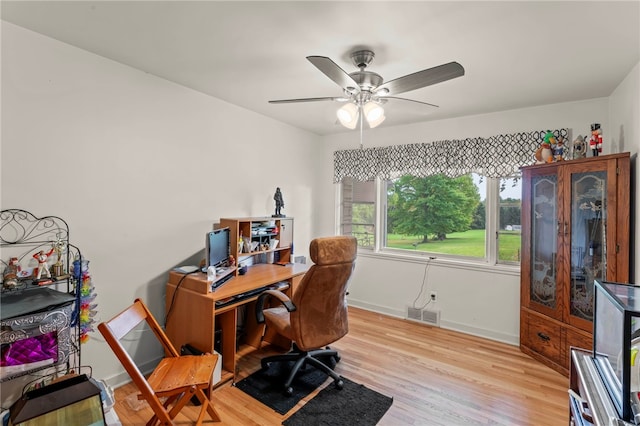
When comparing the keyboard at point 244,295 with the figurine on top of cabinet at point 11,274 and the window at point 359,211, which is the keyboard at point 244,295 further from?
the window at point 359,211

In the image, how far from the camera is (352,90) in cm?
204

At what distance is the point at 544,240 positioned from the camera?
9.04ft

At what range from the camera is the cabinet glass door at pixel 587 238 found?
2.35m

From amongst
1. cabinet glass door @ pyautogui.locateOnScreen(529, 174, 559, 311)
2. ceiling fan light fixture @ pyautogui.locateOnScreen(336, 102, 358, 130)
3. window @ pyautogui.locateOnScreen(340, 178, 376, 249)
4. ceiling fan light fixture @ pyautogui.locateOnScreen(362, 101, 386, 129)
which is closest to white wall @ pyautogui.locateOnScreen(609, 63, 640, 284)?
cabinet glass door @ pyautogui.locateOnScreen(529, 174, 559, 311)

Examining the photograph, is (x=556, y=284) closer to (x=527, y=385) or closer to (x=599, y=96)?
(x=527, y=385)

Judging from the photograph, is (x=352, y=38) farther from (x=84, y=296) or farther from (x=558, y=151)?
(x=84, y=296)

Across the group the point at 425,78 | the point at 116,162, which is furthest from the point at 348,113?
the point at 116,162

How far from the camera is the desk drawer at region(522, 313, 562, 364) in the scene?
101 inches

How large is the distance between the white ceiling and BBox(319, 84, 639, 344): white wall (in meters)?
0.32

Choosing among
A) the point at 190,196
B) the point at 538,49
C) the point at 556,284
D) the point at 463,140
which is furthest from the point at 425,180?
the point at 190,196

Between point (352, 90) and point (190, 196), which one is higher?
point (352, 90)

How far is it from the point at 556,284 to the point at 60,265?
12.3 feet

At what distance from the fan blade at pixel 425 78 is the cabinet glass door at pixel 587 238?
1682 mm

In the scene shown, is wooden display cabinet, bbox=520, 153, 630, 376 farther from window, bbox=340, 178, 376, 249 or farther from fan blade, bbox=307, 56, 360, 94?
fan blade, bbox=307, 56, 360, 94
